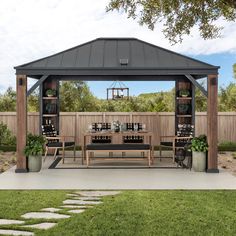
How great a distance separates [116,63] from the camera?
11.8 metres

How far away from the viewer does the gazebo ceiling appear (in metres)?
11.5

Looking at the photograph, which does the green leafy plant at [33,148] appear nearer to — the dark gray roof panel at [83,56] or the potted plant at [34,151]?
the potted plant at [34,151]

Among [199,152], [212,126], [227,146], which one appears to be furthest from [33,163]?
[227,146]

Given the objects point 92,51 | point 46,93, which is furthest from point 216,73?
point 46,93

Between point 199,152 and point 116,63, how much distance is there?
9.63 ft

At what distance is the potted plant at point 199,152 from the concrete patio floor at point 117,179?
8.8 inches

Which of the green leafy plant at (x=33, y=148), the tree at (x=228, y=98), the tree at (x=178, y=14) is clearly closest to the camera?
the tree at (x=178, y=14)

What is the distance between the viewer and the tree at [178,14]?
10938 mm

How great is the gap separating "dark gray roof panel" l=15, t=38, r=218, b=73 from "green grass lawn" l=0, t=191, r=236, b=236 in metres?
4.04

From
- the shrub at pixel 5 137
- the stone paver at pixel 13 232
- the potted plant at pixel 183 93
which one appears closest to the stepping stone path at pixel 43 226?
the stone paver at pixel 13 232

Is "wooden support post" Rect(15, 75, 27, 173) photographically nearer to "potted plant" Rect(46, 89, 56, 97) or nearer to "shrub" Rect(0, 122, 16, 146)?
"potted plant" Rect(46, 89, 56, 97)

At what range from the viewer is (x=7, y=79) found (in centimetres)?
2231

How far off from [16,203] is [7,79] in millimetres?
15705

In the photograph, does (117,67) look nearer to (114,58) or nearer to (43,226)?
(114,58)
